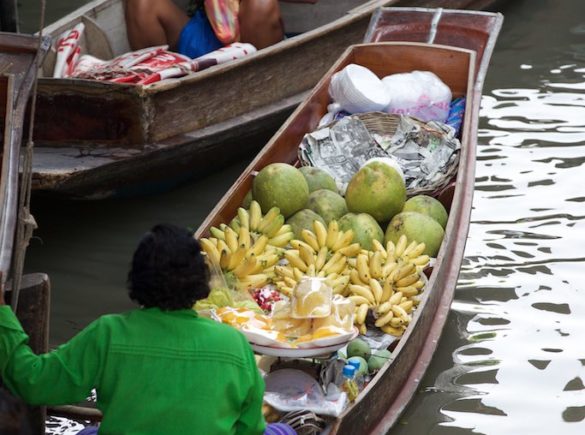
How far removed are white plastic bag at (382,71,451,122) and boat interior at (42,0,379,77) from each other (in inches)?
57.4

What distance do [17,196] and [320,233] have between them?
1382 mm

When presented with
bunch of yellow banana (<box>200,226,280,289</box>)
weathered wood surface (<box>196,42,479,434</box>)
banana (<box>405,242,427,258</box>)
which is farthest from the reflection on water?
bunch of yellow banana (<box>200,226,280,289</box>)

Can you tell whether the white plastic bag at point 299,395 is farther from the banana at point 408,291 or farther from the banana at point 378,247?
the banana at point 378,247

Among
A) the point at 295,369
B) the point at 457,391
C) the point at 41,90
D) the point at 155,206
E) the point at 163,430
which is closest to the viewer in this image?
the point at 163,430

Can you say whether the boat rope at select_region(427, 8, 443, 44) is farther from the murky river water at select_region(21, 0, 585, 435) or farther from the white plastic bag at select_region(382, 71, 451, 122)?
the murky river water at select_region(21, 0, 585, 435)

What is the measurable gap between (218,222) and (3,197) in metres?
1.17

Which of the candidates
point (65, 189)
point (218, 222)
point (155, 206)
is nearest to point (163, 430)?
point (218, 222)

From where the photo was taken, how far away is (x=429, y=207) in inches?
195

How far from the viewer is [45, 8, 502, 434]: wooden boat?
3.83 metres

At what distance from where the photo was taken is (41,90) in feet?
17.9

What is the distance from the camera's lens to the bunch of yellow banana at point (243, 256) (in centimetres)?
432

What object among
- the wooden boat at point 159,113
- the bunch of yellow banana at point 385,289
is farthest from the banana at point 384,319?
the wooden boat at point 159,113

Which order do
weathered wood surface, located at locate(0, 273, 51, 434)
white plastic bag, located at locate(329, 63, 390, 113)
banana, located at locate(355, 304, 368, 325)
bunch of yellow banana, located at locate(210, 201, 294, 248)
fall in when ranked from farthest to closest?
white plastic bag, located at locate(329, 63, 390, 113), bunch of yellow banana, located at locate(210, 201, 294, 248), banana, located at locate(355, 304, 368, 325), weathered wood surface, located at locate(0, 273, 51, 434)

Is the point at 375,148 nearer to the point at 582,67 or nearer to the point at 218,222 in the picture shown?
the point at 218,222
